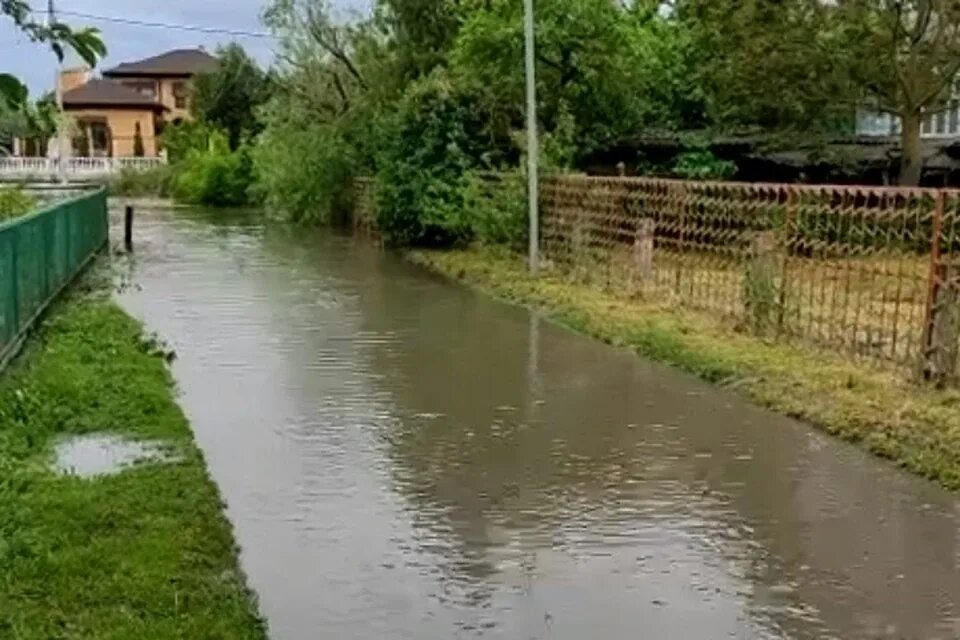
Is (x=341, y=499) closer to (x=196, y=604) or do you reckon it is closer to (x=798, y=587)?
(x=196, y=604)

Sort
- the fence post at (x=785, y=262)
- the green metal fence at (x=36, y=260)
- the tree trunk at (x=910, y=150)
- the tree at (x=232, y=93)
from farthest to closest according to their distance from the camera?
1. the tree at (x=232, y=93)
2. the tree trunk at (x=910, y=150)
3. the fence post at (x=785, y=262)
4. the green metal fence at (x=36, y=260)

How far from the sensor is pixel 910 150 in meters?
22.2

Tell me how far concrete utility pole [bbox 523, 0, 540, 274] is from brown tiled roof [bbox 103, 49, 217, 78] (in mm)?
69175

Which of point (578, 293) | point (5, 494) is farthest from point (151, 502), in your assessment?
point (578, 293)

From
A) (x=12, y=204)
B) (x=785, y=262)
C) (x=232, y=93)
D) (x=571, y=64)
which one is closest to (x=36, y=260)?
(x=12, y=204)

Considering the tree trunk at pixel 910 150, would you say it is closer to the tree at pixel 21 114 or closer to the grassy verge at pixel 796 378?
the grassy verge at pixel 796 378

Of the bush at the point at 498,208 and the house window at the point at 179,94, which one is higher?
the house window at the point at 179,94

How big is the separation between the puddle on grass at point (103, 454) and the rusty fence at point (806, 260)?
569cm

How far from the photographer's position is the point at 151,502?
6.86 m

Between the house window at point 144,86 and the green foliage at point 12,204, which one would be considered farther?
the house window at point 144,86

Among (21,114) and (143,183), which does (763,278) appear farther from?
(143,183)

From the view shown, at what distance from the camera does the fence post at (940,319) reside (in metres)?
9.57

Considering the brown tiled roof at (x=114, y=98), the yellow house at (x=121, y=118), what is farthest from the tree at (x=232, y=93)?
the brown tiled roof at (x=114, y=98)

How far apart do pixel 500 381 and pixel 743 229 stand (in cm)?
372
